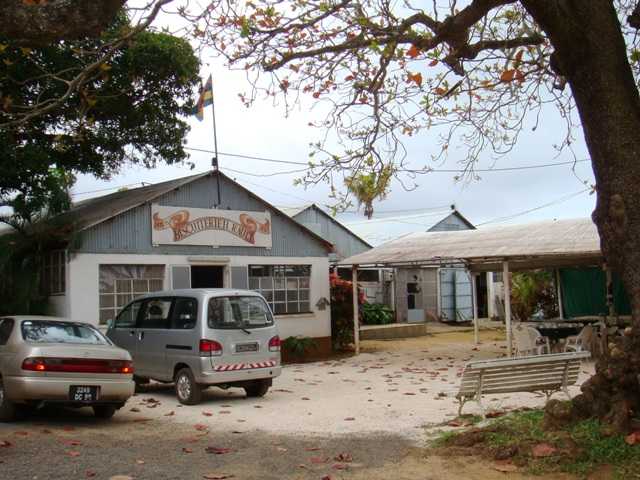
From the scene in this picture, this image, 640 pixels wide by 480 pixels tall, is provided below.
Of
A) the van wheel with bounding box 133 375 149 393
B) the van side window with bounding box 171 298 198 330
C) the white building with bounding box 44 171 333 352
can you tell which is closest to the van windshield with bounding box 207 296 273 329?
the van side window with bounding box 171 298 198 330

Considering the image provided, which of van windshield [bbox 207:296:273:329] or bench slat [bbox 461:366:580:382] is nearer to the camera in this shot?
bench slat [bbox 461:366:580:382]

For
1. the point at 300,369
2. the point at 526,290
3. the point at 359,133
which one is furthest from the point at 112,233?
the point at 526,290

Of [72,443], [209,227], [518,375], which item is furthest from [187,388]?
[209,227]

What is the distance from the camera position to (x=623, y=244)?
7266 millimetres

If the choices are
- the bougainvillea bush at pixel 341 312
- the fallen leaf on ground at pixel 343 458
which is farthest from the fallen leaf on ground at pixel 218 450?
the bougainvillea bush at pixel 341 312

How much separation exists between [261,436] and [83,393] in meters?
2.51

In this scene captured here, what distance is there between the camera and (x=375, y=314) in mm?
29109

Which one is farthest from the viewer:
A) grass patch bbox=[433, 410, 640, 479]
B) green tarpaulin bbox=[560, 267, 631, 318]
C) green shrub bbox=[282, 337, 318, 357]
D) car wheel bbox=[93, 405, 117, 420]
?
green tarpaulin bbox=[560, 267, 631, 318]

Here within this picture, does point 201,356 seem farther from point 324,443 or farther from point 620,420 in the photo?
point 620,420

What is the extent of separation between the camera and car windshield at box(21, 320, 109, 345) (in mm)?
10305

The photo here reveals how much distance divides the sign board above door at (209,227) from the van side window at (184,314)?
180 inches

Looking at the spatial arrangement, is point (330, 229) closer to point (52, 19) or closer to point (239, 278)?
point (239, 278)

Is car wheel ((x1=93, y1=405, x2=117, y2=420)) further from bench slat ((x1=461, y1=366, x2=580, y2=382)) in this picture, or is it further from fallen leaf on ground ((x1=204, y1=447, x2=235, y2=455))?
bench slat ((x1=461, y1=366, x2=580, y2=382))

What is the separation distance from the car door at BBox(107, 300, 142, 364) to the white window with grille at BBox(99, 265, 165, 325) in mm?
1875
